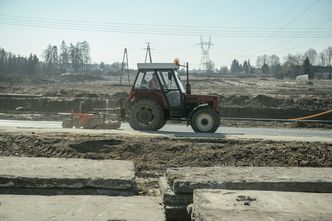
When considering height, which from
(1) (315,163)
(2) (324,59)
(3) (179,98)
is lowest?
(1) (315,163)

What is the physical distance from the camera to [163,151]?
29.5ft

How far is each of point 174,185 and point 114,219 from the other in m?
0.97

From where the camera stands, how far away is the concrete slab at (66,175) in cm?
497

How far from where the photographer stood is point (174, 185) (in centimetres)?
478

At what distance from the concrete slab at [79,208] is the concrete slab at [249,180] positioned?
0.43 m

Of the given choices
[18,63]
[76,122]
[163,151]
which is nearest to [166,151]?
[163,151]

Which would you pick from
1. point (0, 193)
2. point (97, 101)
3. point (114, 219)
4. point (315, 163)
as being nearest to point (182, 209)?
point (114, 219)

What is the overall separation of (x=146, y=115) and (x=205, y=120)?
197 centimetres

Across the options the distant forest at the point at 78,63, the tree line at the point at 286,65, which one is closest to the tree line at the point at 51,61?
the distant forest at the point at 78,63

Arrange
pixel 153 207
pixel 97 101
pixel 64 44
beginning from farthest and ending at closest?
pixel 64 44
pixel 97 101
pixel 153 207

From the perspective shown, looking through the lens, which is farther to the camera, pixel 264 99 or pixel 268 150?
pixel 264 99

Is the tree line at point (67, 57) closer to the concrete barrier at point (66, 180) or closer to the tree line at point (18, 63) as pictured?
the tree line at point (18, 63)

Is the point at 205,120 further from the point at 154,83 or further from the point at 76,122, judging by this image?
the point at 76,122

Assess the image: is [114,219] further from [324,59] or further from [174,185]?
[324,59]
